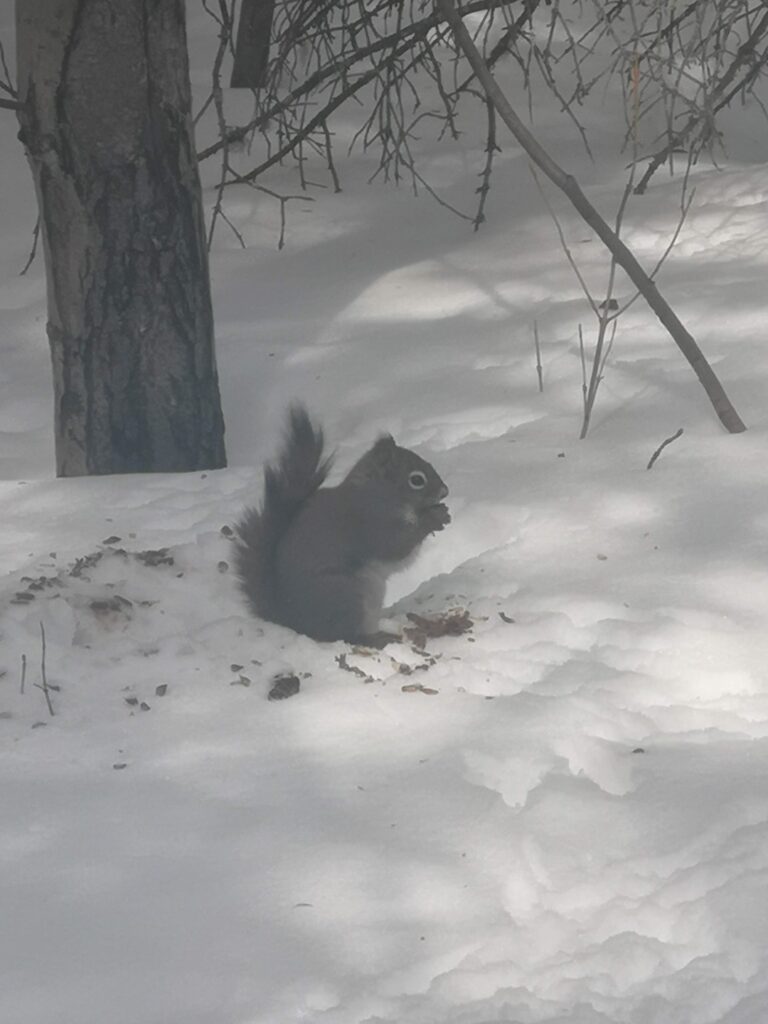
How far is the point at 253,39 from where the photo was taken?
6711mm

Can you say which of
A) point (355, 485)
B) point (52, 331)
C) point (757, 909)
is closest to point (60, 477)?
point (52, 331)

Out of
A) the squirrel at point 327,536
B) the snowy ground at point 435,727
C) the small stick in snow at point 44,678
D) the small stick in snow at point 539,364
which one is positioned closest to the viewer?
the snowy ground at point 435,727

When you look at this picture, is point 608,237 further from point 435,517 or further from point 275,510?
point 275,510

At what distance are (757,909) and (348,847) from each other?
0.59 metres

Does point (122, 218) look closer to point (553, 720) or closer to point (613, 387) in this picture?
point (613, 387)

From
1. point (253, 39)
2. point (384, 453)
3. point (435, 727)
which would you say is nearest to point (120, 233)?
point (384, 453)

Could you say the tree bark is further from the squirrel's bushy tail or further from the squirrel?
the squirrel's bushy tail

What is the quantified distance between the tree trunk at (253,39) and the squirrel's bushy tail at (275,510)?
4.03 metres

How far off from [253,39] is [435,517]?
14.5 ft

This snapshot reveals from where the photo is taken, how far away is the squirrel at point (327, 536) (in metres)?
2.79

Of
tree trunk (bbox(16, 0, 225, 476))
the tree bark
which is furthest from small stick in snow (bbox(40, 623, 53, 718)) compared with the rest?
the tree bark

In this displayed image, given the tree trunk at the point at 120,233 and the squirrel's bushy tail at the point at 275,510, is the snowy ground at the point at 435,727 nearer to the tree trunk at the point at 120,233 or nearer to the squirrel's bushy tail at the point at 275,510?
the squirrel's bushy tail at the point at 275,510

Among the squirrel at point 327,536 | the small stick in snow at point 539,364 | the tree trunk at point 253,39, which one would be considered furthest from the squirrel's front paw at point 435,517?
the tree trunk at point 253,39

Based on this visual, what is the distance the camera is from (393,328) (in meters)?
4.77
